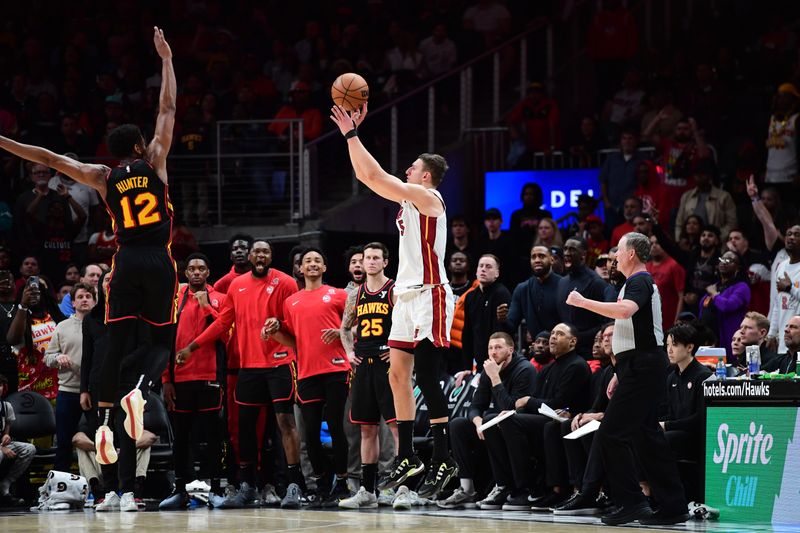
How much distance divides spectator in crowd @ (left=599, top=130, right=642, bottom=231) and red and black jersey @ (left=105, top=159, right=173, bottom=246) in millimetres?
7782

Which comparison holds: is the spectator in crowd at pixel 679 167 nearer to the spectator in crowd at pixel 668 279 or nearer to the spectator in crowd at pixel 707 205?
the spectator in crowd at pixel 707 205

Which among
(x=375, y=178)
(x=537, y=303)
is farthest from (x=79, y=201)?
(x=375, y=178)

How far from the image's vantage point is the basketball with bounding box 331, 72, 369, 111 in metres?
9.52

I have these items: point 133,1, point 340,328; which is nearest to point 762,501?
point 340,328

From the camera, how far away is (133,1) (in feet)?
74.3

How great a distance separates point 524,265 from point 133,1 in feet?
35.9

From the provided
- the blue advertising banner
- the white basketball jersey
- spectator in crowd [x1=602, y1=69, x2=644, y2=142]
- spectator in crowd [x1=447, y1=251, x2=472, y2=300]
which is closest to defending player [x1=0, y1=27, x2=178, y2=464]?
the white basketball jersey

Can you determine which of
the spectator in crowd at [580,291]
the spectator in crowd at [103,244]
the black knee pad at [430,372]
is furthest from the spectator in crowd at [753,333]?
the spectator in crowd at [103,244]

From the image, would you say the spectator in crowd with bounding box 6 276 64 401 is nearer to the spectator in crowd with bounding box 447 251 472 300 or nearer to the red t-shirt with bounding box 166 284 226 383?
the red t-shirt with bounding box 166 284 226 383

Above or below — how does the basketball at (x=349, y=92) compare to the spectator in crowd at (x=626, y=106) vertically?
below

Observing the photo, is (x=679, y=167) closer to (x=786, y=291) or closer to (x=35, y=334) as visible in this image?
(x=786, y=291)

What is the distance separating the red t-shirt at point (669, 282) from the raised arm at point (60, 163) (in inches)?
252

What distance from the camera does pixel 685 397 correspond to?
34.5ft

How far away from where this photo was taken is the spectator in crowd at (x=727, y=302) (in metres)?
12.6
